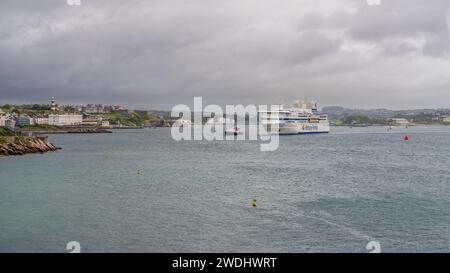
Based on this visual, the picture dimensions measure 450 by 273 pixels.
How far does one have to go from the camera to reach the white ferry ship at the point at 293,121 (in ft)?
272

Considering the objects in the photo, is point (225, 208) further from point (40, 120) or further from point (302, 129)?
point (40, 120)

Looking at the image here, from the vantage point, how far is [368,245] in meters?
14.3

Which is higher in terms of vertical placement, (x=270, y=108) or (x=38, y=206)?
(x=270, y=108)

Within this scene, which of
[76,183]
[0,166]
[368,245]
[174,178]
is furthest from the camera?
[0,166]

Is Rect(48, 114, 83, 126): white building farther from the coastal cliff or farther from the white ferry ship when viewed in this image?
the coastal cliff

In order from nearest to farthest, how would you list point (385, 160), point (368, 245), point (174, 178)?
1. point (368, 245)
2. point (174, 178)
3. point (385, 160)

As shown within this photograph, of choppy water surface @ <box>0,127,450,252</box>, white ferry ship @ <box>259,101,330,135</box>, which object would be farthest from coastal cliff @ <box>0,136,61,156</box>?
white ferry ship @ <box>259,101,330,135</box>

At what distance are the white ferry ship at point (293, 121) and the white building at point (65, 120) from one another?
81.5 m

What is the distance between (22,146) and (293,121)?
173 ft

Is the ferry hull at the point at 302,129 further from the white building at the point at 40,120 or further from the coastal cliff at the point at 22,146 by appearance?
the white building at the point at 40,120

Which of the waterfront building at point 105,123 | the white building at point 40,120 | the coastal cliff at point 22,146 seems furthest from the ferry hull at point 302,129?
the waterfront building at point 105,123
